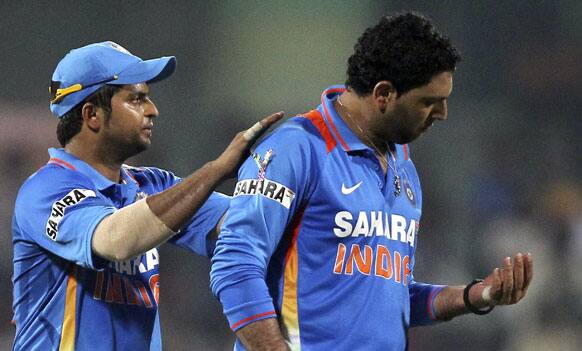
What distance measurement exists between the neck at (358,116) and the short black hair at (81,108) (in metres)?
0.63

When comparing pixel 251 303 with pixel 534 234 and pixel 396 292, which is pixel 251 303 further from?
pixel 534 234

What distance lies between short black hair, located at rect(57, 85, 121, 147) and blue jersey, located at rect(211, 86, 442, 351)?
1.96 feet

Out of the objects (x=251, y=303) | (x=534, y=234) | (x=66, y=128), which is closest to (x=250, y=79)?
(x=534, y=234)

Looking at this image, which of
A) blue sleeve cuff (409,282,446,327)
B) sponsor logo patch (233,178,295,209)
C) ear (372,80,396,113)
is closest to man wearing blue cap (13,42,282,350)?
sponsor logo patch (233,178,295,209)

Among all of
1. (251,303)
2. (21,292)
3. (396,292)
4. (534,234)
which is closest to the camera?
(251,303)

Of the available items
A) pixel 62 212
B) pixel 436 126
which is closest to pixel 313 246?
pixel 62 212

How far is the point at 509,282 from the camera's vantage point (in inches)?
85.5

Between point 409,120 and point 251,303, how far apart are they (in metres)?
0.55

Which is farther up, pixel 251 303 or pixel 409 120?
pixel 409 120

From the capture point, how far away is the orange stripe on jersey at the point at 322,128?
6.95 ft

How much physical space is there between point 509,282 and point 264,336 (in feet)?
1.92

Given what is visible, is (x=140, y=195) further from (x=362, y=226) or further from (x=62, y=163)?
(x=362, y=226)

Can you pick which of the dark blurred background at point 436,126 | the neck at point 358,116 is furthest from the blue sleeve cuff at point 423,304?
the dark blurred background at point 436,126

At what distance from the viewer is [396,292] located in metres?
2.15
